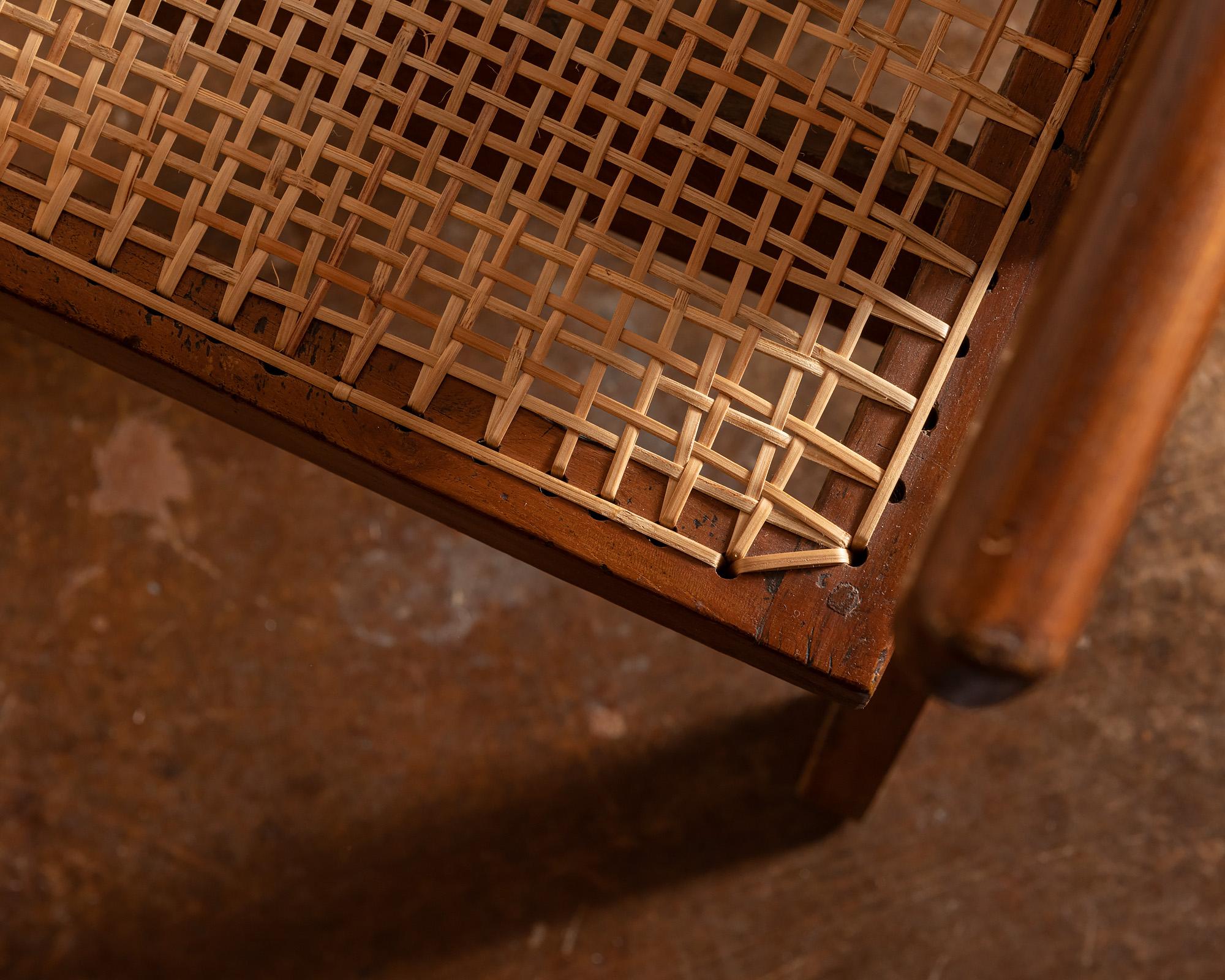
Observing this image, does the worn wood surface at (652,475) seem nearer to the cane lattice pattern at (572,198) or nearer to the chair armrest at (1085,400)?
the cane lattice pattern at (572,198)

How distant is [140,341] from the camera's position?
0.44m

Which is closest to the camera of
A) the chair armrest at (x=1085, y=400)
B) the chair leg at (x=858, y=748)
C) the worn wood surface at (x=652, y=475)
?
the chair armrest at (x=1085, y=400)

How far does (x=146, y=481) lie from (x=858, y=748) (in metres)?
0.72

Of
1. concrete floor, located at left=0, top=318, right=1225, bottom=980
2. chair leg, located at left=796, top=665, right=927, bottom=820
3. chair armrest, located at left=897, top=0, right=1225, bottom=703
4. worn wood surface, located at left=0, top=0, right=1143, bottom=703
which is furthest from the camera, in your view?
concrete floor, located at left=0, top=318, right=1225, bottom=980

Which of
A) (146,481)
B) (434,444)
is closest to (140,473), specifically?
(146,481)

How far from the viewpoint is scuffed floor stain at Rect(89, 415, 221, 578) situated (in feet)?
3.01

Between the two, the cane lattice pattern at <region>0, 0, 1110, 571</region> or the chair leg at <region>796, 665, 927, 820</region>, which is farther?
the chair leg at <region>796, 665, 927, 820</region>

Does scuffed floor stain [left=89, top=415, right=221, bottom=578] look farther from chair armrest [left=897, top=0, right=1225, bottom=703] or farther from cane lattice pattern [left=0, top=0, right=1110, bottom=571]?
chair armrest [left=897, top=0, right=1225, bottom=703]

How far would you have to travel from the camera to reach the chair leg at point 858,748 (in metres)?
0.71

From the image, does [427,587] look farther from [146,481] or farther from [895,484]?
[895,484]

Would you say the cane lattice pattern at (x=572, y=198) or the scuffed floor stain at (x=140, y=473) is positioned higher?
the cane lattice pattern at (x=572, y=198)

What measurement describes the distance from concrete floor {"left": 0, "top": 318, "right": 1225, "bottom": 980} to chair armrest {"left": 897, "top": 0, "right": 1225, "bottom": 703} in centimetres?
70

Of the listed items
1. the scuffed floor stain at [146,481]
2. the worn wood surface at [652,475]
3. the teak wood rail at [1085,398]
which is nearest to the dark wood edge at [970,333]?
the worn wood surface at [652,475]

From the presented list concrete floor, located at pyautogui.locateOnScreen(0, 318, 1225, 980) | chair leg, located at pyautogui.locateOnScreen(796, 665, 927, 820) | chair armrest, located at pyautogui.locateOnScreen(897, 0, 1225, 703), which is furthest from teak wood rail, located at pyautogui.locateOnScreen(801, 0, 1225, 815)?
concrete floor, located at pyautogui.locateOnScreen(0, 318, 1225, 980)
